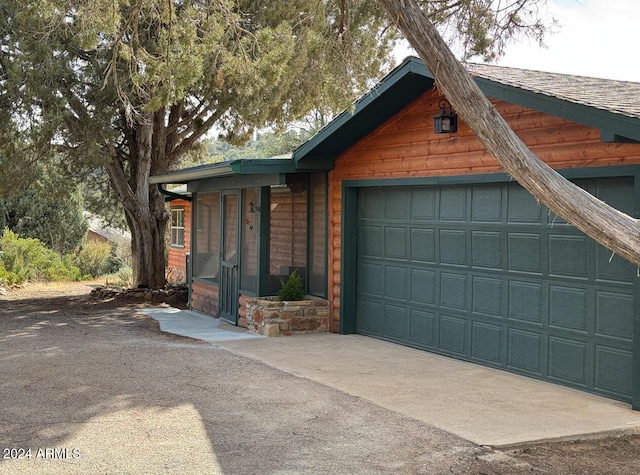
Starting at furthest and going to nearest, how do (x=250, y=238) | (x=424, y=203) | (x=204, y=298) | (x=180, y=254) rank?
(x=180, y=254)
(x=204, y=298)
(x=250, y=238)
(x=424, y=203)

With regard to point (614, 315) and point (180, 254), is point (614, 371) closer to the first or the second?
point (614, 315)

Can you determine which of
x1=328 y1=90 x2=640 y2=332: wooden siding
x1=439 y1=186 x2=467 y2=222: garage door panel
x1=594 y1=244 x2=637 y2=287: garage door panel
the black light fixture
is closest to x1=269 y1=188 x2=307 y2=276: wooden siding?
x1=328 y1=90 x2=640 y2=332: wooden siding

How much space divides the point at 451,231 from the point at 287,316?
3012 millimetres

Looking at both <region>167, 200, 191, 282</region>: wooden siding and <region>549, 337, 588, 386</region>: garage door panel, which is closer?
<region>549, 337, 588, 386</region>: garage door panel

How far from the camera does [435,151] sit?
32.5ft

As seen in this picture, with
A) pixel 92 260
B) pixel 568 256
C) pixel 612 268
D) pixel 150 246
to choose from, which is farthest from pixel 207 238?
pixel 92 260

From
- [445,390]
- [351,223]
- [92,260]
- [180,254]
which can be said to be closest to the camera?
[445,390]

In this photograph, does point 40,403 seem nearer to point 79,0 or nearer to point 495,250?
point 79,0

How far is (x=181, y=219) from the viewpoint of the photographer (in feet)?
79.5

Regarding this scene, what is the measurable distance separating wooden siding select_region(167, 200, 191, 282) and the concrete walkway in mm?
11889

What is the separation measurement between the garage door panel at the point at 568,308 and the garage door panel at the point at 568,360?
0.55ft

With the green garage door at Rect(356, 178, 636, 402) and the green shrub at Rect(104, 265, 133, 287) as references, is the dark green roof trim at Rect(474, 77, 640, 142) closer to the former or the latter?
the green garage door at Rect(356, 178, 636, 402)

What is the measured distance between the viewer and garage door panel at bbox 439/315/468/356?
31.6ft

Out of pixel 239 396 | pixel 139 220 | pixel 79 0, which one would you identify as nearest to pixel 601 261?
pixel 239 396
